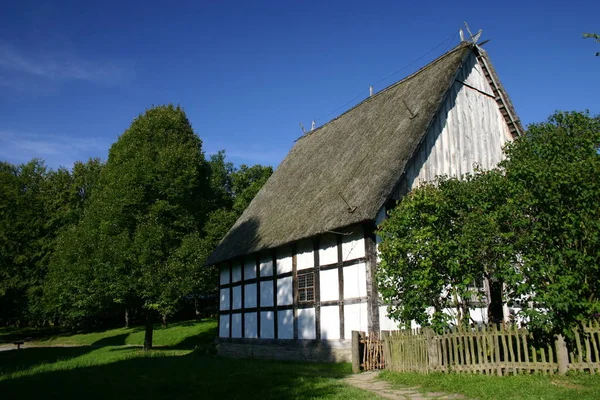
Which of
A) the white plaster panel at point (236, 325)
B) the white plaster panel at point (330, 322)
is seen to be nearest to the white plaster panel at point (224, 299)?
the white plaster panel at point (236, 325)

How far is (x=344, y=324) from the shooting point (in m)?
15.8

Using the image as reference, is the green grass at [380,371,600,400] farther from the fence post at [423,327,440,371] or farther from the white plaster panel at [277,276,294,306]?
the white plaster panel at [277,276,294,306]

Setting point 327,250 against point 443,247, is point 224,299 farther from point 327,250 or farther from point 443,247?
point 443,247

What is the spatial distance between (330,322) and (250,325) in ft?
18.3

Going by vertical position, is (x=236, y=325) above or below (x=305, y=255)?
below

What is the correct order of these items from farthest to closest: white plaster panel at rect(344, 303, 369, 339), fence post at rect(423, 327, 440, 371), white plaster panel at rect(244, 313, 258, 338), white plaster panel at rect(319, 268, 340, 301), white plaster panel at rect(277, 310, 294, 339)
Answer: white plaster panel at rect(244, 313, 258, 338), white plaster panel at rect(277, 310, 294, 339), white plaster panel at rect(319, 268, 340, 301), white plaster panel at rect(344, 303, 369, 339), fence post at rect(423, 327, 440, 371)

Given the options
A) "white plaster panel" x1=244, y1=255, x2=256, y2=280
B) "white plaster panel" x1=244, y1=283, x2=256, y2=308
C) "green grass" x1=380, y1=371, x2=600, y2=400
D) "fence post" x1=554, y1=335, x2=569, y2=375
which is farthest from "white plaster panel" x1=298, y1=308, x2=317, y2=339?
"fence post" x1=554, y1=335, x2=569, y2=375

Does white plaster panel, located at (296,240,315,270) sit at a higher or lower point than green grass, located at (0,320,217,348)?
higher

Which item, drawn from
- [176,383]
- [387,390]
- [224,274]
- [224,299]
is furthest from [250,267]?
[387,390]

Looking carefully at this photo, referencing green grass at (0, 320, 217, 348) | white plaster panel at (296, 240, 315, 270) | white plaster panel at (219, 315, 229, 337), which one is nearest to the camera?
white plaster panel at (296, 240, 315, 270)

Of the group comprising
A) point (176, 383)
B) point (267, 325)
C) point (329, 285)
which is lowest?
point (176, 383)

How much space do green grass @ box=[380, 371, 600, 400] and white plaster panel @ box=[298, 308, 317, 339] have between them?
20.3ft

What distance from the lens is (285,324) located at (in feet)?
60.6

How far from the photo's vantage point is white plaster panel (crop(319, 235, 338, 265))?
16672 millimetres
